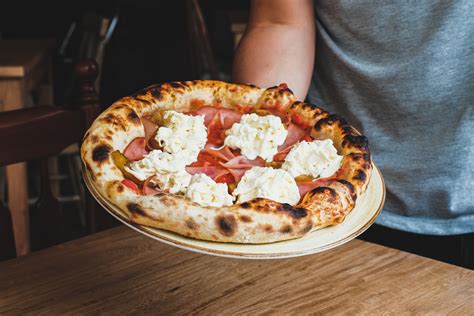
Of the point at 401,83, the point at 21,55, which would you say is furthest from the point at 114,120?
the point at 21,55

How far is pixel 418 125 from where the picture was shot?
47.3 inches

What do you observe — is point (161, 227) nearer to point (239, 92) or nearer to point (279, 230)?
point (279, 230)

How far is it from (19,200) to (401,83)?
1.57 m

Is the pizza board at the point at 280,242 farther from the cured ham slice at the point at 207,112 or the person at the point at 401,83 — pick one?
the person at the point at 401,83

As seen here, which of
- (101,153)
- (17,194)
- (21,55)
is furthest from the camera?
(21,55)

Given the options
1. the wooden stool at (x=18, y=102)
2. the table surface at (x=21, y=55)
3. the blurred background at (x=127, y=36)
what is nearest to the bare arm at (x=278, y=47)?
the wooden stool at (x=18, y=102)

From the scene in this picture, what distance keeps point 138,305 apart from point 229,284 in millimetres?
146

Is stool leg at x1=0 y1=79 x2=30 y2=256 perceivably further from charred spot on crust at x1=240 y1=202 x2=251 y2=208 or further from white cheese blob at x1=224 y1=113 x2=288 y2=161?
charred spot on crust at x1=240 y1=202 x2=251 y2=208

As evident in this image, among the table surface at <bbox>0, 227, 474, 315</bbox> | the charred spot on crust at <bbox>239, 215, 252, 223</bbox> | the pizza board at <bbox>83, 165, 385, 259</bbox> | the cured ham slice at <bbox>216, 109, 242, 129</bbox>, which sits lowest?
the table surface at <bbox>0, 227, 474, 315</bbox>

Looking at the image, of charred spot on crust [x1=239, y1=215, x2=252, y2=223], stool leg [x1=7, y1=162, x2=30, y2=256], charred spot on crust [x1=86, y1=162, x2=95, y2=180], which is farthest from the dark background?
charred spot on crust [x1=239, y1=215, x2=252, y2=223]

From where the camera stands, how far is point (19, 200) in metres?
2.26

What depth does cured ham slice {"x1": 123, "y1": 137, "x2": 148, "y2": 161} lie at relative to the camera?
85 cm

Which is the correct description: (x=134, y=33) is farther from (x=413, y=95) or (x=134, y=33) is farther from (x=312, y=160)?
(x=312, y=160)

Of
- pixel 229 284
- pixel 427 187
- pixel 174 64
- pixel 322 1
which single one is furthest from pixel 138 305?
pixel 174 64
